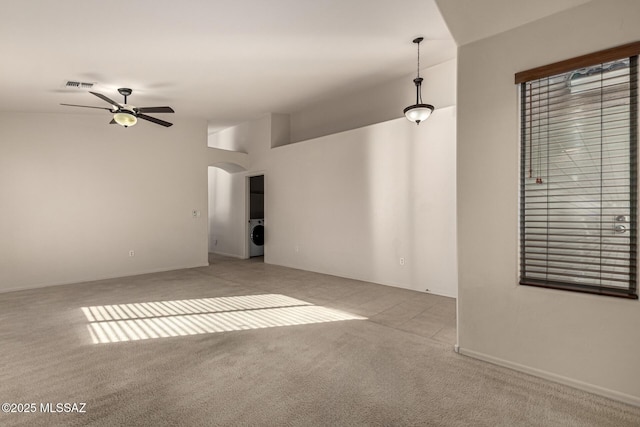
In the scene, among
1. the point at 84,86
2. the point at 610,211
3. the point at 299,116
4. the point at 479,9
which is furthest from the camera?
the point at 299,116

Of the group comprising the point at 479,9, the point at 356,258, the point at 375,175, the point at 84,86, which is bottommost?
the point at 356,258

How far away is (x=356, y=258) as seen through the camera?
5680 millimetres

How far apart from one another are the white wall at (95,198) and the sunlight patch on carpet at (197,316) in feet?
6.85

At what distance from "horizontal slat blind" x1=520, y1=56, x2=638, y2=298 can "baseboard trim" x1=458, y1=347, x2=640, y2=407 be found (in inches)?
24.5

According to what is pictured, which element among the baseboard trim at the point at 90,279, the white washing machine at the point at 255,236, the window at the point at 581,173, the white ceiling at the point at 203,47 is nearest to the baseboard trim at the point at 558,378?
the window at the point at 581,173

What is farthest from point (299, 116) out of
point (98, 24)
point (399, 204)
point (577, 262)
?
point (577, 262)

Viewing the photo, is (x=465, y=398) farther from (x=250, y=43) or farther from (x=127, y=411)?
(x=250, y=43)

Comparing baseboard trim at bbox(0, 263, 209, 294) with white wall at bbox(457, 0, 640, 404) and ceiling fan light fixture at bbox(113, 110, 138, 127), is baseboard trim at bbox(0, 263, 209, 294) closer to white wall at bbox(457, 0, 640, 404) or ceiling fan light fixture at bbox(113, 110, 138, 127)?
ceiling fan light fixture at bbox(113, 110, 138, 127)

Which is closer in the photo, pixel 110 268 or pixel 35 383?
pixel 35 383

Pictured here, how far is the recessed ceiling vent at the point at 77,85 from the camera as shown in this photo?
4.29 meters

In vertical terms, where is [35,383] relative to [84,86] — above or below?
below

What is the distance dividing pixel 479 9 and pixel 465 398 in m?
2.66

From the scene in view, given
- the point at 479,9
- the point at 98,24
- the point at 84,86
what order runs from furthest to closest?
the point at 84,86 → the point at 98,24 → the point at 479,9

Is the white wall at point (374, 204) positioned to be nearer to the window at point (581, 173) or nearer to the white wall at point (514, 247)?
the white wall at point (514, 247)
